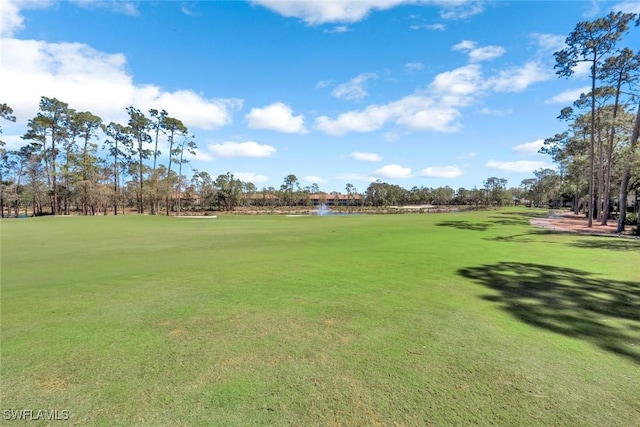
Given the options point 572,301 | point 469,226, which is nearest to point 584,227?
point 469,226

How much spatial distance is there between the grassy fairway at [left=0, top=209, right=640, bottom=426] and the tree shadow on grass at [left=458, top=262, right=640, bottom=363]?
0.13ft

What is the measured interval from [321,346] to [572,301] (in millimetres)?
5001

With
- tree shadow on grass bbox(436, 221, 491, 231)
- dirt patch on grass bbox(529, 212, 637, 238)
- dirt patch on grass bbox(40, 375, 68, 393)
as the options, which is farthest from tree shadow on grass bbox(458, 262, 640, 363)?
dirt patch on grass bbox(529, 212, 637, 238)

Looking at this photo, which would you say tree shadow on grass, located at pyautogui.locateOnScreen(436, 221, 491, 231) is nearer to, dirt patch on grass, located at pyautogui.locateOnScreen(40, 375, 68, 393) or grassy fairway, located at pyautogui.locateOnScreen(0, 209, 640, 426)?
grassy fairway, located at pyautogui.locateOnScreen(0, 209, 640, 426)

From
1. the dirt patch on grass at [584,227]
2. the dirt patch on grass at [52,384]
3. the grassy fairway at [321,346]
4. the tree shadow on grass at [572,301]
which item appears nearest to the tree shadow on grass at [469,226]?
the dirt patch on grass at [584,227]

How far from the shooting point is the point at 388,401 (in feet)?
9.26

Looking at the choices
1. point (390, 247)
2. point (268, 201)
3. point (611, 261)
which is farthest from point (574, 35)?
point (268, 201)

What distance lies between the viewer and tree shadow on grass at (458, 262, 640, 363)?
14.5 ft

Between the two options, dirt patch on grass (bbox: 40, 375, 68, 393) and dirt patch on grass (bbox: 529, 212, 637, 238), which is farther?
dirt patch on grass (bbox: 529, 212, 637, 238)

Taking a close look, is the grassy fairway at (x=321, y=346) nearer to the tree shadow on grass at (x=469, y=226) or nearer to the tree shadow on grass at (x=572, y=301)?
the tree shadow on grass at (x=572, y=301)

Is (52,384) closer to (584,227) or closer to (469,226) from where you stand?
(469,226)

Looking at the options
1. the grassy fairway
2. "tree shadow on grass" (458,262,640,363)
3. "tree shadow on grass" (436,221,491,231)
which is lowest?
"tree shadow on grass" (458,262,640,363)

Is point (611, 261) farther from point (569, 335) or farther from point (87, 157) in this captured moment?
point (87, 157)

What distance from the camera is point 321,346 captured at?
3850mm
